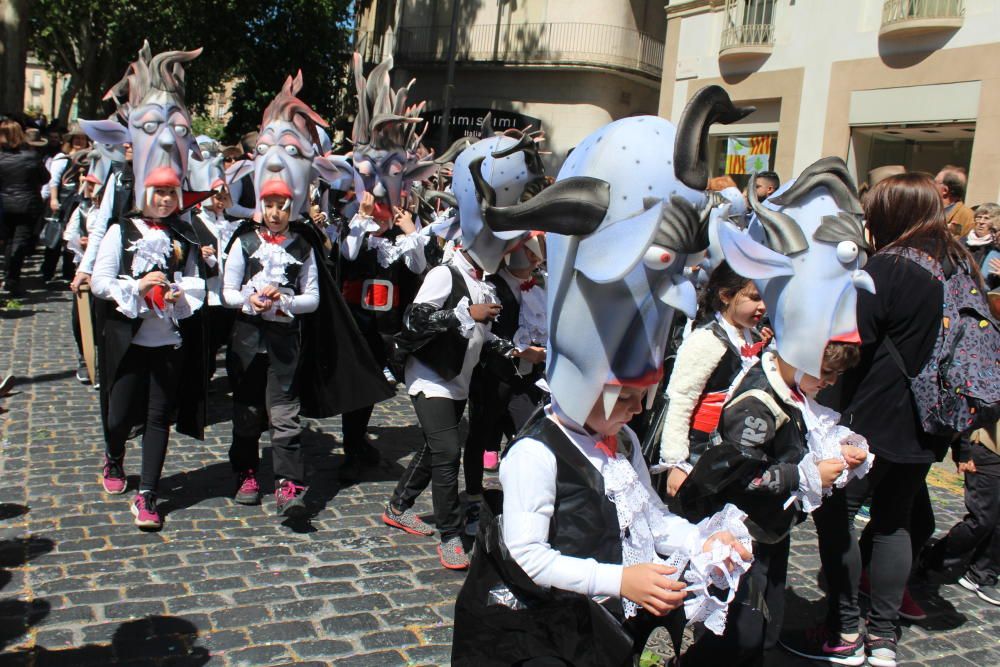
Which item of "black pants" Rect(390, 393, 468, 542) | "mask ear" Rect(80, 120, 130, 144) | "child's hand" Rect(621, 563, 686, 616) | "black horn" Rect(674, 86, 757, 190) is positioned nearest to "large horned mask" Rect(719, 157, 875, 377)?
"black horn" Rect(674, 86, 757, 190)

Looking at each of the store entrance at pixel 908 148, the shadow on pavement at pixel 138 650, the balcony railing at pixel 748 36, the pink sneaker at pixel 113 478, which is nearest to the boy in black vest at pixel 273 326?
the pink sneaker at pixel 113 478

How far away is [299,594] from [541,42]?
2303 cm

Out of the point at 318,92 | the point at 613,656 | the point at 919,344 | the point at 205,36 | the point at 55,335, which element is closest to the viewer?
the point at 613,656

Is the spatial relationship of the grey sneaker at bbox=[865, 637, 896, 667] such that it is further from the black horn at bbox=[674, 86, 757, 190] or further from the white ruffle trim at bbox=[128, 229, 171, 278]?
the white ruffle trim at bbox=[128, 229, 171, 278]

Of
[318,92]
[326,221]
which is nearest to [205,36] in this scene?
[318,92]

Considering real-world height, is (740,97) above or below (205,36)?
below

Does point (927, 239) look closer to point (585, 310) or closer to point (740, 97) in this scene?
point (585, 310)

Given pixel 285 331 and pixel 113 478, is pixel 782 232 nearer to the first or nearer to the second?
pixel 285 331

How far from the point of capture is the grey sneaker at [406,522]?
498 cm

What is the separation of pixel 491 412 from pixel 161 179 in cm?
215

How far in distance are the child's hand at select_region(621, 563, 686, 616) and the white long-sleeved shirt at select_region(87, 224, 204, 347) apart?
3.27m

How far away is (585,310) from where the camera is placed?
7.59ft

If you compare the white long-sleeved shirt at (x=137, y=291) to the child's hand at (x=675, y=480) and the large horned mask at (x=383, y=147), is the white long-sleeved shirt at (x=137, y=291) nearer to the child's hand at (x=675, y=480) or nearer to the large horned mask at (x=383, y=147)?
the large horned mask at (x=383, y=147)

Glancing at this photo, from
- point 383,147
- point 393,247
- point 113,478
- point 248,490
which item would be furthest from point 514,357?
point 383,147
